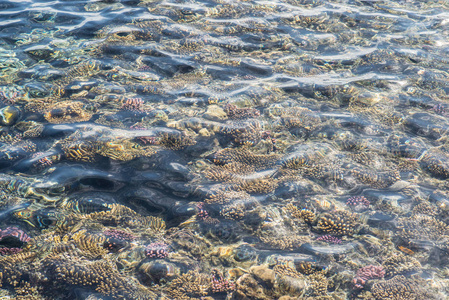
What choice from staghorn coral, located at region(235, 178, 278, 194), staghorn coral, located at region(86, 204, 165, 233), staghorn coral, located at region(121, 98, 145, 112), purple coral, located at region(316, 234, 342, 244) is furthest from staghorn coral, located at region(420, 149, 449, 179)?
staghorn coral, located at region(121, 98, 145, 112)

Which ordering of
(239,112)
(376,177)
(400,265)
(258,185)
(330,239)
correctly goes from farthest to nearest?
1. (239,112)
2. (376,177)
3. (258,185)
4. (330,239)
5. (400,265)

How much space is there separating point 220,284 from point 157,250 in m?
0.82

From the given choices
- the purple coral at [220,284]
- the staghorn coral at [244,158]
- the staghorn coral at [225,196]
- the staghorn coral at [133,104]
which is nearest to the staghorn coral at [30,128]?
the staghorn coral at [133,104]

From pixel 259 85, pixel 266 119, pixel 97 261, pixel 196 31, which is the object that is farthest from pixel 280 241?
pixel 196 31

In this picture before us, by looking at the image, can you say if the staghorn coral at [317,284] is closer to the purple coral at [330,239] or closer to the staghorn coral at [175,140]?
the purple coral at [330,239]

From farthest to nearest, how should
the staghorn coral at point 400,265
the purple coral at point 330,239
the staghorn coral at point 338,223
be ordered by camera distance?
the staghorn coral at point 338,223, the purple coral at point 330,239, the staghorn coral at point 400,265

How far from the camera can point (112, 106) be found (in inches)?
247

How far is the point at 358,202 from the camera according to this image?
4719mm

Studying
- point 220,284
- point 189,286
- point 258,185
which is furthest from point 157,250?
point 258,185

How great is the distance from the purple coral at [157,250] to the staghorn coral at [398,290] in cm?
224

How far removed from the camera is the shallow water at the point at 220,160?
3857 millimetres

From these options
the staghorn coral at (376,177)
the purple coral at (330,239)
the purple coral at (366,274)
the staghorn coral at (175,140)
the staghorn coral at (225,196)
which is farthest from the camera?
the staghorn coral at (175,140)

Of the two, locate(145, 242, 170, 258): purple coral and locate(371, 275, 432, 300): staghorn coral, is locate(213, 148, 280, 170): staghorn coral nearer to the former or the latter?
locate(145, 242, 170, 258): purple coral

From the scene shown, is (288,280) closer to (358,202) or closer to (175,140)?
(358,202)
